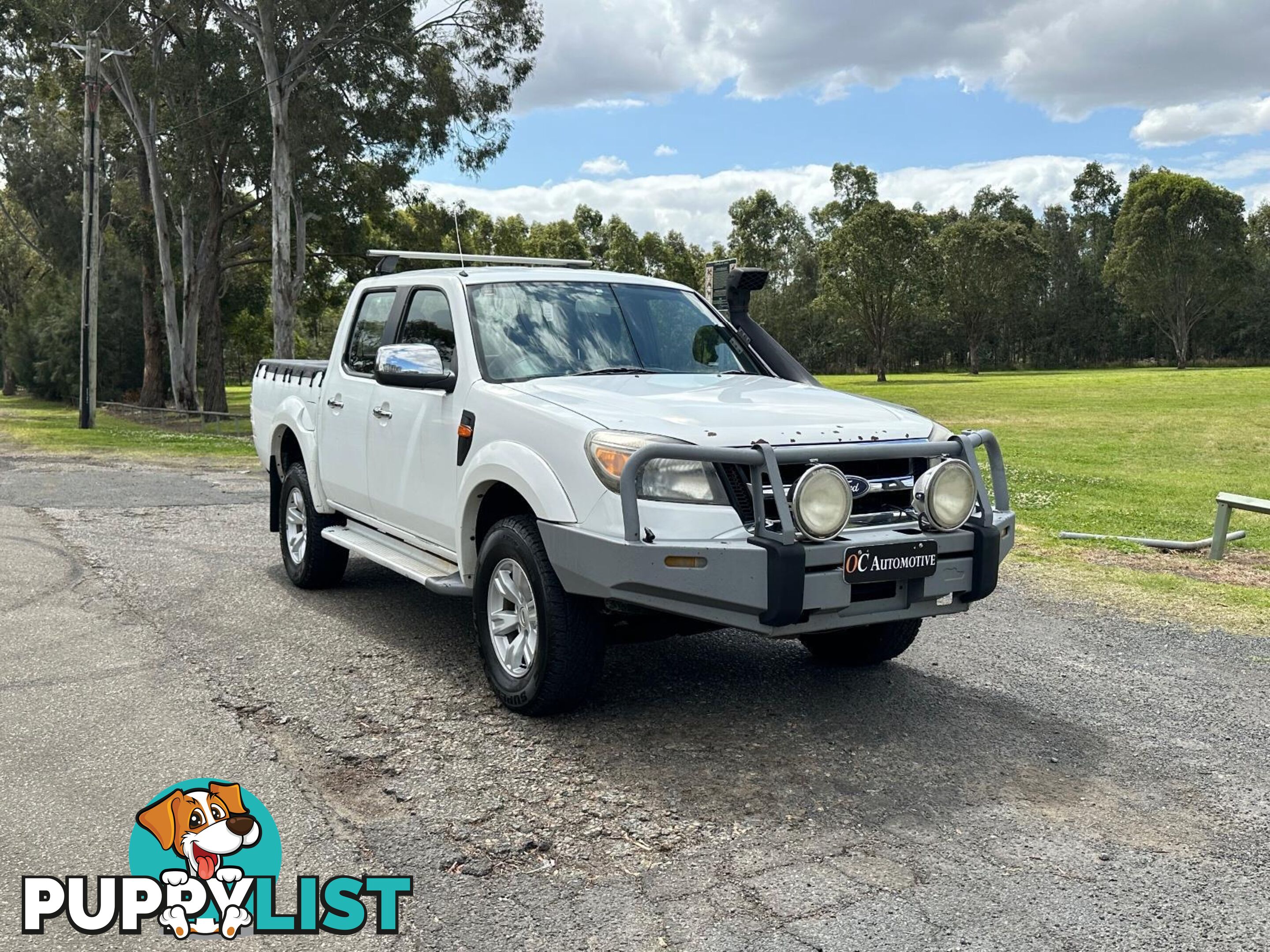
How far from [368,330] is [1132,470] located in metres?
17.4

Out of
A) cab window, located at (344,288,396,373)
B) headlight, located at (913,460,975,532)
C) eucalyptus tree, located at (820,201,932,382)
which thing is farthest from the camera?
eucalyptus tree, located at (820,201,932,382)

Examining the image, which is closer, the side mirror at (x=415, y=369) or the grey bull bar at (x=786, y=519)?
the grey bull bar at (x=786, y=519)

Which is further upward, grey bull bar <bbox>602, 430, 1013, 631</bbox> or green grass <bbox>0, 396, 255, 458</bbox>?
grey bull bar <bbox>602, 430, 1013, 631</bbox>

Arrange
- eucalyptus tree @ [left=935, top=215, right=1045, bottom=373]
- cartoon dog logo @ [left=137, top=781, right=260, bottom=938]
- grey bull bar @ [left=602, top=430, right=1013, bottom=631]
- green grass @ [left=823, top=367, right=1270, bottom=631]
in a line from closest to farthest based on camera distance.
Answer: cartoon dog logo @ [left=137, top=781, right=260, bottom=938]
grey bull bar @ [left=602, top=430, right=1013, bottom=631]
green grass @ [left=823, top=367, right=1270, bottom=631]
eucalyptus tree @ [left=935, top=215, right=1045, bottom=373]

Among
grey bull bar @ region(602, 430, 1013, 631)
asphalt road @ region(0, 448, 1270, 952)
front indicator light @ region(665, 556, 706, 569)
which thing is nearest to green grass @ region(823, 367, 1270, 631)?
asphalt road @ region(0, 448, 1270, 952)

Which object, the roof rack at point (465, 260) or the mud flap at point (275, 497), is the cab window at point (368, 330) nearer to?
the roof rack at point (465, 260)

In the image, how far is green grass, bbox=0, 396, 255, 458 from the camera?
21266 mm

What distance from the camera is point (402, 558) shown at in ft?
20.8

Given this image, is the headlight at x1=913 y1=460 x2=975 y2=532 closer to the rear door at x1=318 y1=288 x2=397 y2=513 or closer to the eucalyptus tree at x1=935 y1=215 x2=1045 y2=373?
the rear door at x1=318 y1=288 x2=397 y2=513

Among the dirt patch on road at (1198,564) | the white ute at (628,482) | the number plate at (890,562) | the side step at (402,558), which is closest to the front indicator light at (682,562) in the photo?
the white ute at (628,482)

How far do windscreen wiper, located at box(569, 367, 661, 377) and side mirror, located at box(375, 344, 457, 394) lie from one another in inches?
25.2

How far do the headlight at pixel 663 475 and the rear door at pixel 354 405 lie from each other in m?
2.45

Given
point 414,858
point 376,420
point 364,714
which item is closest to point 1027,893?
point 414,858

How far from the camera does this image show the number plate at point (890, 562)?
14.9ft
